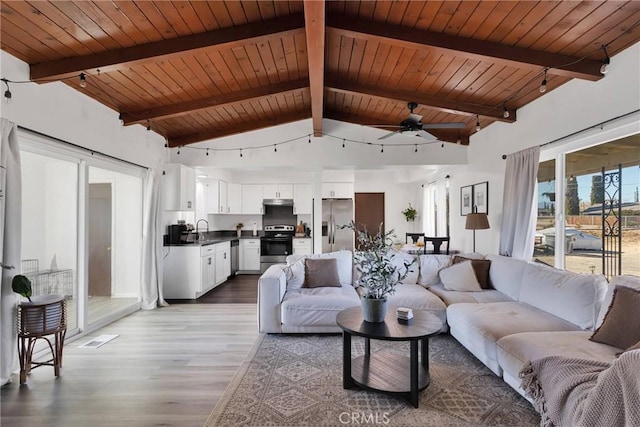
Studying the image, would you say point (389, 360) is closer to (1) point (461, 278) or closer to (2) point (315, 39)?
(1) point (461, 278)

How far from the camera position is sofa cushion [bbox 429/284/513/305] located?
12.1 feet

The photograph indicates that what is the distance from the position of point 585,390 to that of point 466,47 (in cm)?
260

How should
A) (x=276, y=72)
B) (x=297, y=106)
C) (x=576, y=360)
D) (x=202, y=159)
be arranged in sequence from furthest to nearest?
(x=202, y=159), (x=297, y=106), (x=276, y=72), (x=576, y=360)

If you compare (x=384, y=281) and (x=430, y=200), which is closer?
(x=384, y=281)

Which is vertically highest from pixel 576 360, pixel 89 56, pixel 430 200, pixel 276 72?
pixel 276 72

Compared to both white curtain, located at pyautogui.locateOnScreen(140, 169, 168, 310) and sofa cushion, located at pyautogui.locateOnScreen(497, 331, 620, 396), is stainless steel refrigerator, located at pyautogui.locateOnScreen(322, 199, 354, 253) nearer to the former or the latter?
white curtain, located at pyautogui.locateOnScreen(140, 169, 168, 310)

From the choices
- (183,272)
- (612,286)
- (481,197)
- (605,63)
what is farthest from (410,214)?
(612,286)

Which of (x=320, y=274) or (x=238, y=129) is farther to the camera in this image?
(x=238, y=129)

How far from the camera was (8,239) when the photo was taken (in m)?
2.64

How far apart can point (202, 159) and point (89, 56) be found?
2.90 metres

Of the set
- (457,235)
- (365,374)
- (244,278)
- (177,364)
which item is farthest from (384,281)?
(244,278)

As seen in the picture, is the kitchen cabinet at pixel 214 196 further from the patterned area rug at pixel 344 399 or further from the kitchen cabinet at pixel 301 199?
the patterned area rug at pixel 344 399

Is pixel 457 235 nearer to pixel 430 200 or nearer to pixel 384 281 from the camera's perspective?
pixel 430 200

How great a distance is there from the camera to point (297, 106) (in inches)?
208
